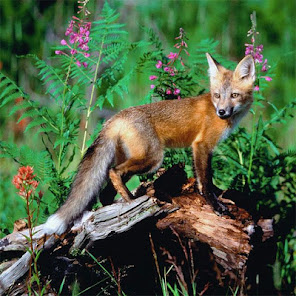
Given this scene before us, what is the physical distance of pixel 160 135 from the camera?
556 cm

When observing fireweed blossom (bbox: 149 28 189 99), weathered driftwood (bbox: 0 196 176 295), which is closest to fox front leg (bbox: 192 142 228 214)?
fireweed blossom (bbox: 149 28 189 99)

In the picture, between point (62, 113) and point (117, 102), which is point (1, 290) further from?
point (117, 102)

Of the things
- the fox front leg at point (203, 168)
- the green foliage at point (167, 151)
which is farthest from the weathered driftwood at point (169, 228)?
the green foliage at point (167, 151)

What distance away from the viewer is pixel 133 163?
529 cm

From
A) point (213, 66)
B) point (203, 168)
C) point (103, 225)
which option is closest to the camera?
point (103, 225)

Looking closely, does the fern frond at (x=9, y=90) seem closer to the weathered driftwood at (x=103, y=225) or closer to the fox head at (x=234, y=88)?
the weathered driftwood at (x=103, y=225)

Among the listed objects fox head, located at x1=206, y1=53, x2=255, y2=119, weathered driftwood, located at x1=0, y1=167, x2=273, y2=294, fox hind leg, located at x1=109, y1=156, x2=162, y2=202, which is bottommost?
weathered driftwood, located at x1=0, y1=167, x2=273, y2=294

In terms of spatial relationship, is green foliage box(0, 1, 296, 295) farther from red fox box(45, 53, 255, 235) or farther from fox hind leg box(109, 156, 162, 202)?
fox hind leg box(109, 156, 162, 202)

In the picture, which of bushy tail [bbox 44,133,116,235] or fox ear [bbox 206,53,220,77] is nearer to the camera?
bushy tail [bbox 44,133,116,235]

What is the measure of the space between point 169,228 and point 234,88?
2.04 meters

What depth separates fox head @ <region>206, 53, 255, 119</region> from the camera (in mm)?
5740

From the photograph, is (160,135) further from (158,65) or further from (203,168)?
(158,65)

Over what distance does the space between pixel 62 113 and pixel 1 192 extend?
212 cm

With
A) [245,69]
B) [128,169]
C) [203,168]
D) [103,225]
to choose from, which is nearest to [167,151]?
[203,168]
